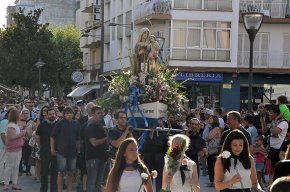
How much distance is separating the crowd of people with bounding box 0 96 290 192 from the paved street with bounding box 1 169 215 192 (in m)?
0.26

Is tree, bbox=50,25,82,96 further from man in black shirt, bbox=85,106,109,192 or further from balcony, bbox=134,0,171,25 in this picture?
man in black shirt, bbox=85,106,109,192

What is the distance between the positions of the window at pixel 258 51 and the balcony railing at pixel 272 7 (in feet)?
4.15

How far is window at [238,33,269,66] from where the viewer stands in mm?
35875

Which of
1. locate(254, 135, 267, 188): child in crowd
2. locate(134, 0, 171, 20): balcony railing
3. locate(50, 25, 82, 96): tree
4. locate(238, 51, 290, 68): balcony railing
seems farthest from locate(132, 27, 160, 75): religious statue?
locate(50, 25, 82, 96): tree

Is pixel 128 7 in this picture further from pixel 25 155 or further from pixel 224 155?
pixel 224 155

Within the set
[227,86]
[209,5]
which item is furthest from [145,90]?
[227,86]

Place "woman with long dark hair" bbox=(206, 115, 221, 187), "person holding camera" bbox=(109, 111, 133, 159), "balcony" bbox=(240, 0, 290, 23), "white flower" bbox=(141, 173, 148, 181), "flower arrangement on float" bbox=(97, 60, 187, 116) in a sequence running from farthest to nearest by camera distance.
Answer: "balcony" bbox=(240, 0, 290, 23) → "woman with long dark hair" bbox=(206, 115, 221, 187) → "flower arrangement on float" bbox=(97, 60, 187, 116) → "person holding camera" bbox=(109, 111, 133, 159) → "white flower" bbox=(141, 173, 148, 181)

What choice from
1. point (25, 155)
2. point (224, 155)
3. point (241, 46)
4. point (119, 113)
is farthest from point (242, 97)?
point (224, 155)

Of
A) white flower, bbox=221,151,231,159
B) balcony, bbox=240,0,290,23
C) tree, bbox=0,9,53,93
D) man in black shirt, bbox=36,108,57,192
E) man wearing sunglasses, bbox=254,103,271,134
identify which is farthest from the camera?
tree, bbox=0,9,53,93

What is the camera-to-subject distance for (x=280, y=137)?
13602 mm

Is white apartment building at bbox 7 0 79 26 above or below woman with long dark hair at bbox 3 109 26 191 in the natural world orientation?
above

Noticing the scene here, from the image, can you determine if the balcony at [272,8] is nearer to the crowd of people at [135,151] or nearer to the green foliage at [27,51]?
the crowd of people at [135,151]

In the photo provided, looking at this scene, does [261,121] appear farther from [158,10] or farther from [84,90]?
[84,90]

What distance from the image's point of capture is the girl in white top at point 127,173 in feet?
24.3
